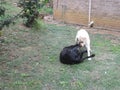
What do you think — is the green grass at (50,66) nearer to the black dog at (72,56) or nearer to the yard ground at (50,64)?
the yard ground at (50,64)

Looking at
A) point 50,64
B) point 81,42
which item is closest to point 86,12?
point 81,42

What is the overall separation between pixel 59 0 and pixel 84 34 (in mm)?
4851

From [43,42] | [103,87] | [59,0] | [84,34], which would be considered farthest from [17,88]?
[59,0]

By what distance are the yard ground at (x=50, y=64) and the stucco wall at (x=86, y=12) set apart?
38.7 inches

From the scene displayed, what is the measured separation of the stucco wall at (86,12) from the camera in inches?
404

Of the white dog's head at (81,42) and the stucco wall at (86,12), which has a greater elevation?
the stucco wall at (86,12)

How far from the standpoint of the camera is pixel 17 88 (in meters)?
5.36

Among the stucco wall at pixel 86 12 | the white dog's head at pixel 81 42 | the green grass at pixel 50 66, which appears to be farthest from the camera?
the stucco wall at pixel 86 12

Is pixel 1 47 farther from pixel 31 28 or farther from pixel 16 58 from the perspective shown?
pixel 31 28

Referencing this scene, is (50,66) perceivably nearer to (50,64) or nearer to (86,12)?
(50,64)

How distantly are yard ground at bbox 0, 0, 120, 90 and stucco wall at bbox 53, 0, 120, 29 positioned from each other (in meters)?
0.98

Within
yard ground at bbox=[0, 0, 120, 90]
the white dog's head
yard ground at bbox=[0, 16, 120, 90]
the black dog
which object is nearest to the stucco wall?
yard ground at bbox=[0, 0, 120, 90]

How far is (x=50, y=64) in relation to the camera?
6637 millimetres

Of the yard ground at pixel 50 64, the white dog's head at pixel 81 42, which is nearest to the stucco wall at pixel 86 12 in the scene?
the yard ground at pixel 50 64
